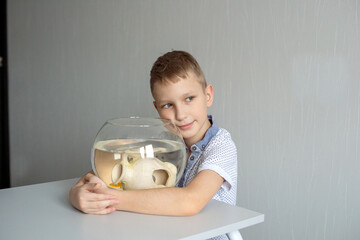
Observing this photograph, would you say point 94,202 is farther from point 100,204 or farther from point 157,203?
point 157,203

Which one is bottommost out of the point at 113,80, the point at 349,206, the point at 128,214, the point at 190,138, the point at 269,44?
the point at 349,206

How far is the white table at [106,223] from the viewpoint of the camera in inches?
26.5

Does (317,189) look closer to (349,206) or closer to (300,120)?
(349,206)

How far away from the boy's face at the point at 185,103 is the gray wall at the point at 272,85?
34 centimetres

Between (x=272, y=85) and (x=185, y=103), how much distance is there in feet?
1.31

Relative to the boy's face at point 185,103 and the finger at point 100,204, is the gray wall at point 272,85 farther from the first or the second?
the finger at point 100,204

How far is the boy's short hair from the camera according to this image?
3.40 ft

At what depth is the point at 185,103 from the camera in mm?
1057

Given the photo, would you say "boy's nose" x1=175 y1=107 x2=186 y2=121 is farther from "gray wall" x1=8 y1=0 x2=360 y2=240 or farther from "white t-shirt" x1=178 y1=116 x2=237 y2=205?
"gray wall" x1=8 y1=0 x2=360 y2=240

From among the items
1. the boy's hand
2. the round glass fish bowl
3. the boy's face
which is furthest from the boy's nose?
the boy's hand

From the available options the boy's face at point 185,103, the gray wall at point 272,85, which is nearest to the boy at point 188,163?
the boy's face at point 185,103

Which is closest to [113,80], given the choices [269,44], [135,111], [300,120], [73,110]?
[135,111]

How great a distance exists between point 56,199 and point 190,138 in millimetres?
417

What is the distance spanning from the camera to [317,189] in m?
1.22
